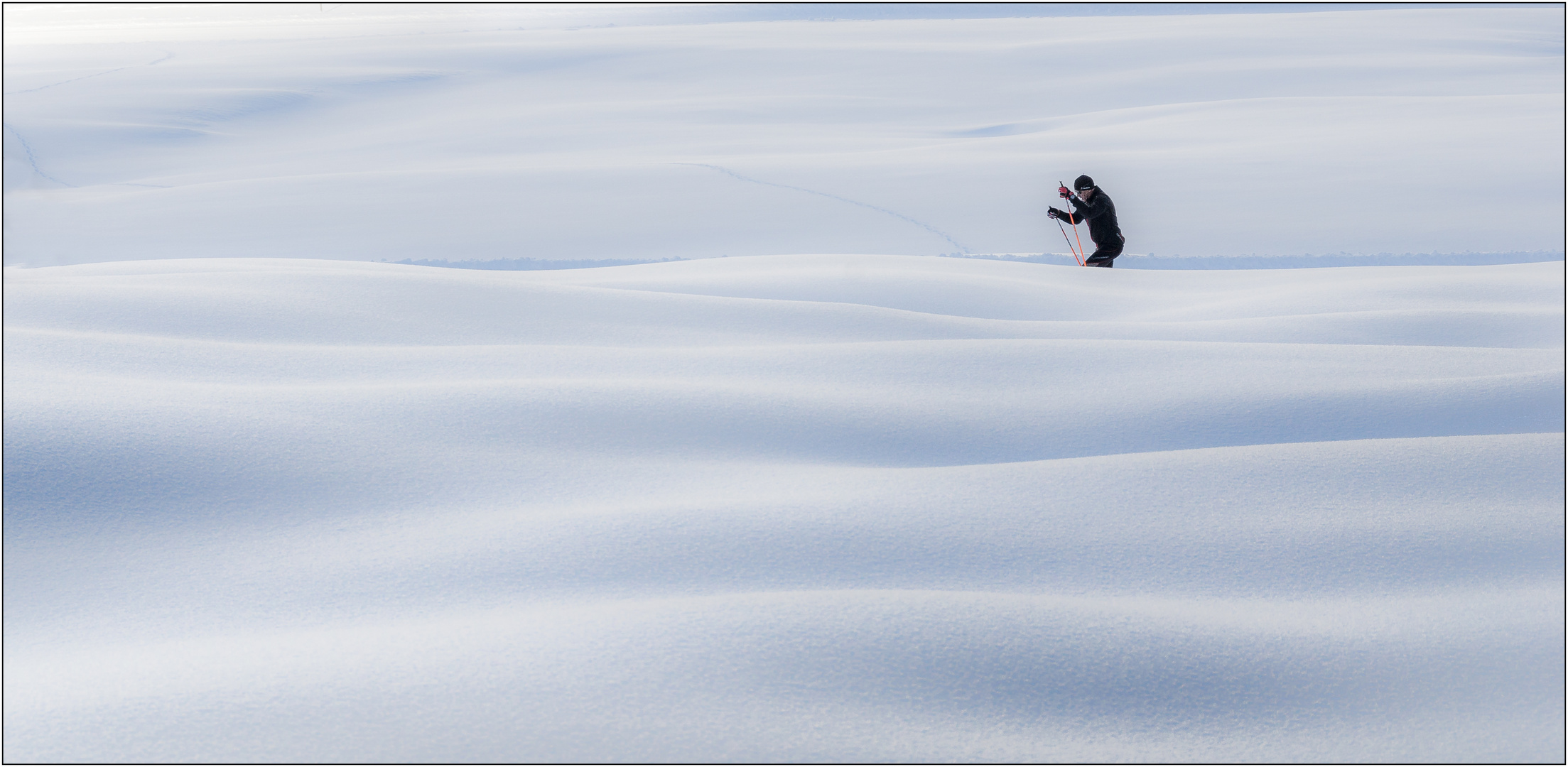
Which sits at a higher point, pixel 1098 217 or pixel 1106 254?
pixel 1098 217

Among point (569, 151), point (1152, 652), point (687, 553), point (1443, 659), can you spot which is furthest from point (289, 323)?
point (569, 151)

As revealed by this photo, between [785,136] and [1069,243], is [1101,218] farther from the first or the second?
[785,136]

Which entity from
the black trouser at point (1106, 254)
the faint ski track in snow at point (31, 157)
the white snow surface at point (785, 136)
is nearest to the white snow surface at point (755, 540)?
the black trouser at point (1106, 254)

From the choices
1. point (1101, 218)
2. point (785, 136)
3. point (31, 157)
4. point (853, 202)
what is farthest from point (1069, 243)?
point (31, 157)

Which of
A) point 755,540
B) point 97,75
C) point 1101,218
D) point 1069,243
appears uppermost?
point 97,75

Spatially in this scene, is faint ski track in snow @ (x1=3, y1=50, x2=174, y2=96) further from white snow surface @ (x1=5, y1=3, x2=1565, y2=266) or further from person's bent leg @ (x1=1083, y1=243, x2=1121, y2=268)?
person's bent leg @ (x1=1083, y1=243, x2=1121, y2=268)

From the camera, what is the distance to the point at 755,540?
2.00m

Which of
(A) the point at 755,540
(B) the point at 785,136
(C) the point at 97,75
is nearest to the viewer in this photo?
(A) the point at 755,540

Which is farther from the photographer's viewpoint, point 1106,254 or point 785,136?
point 785,136

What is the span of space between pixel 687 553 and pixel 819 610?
0.35m

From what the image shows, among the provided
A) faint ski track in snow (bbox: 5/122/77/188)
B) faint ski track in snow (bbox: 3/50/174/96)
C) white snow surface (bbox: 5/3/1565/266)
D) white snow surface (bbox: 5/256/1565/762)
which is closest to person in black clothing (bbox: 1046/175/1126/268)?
white snow surface (bbox: 5/3/1565/266)

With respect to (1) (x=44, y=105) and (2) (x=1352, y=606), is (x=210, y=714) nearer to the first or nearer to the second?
(2) (x=1352, y=606)

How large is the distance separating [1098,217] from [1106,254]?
0.55ft

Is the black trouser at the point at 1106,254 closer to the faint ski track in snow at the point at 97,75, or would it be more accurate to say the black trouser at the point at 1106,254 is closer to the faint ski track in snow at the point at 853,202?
the faint ski track in snow at the point at 853,202
